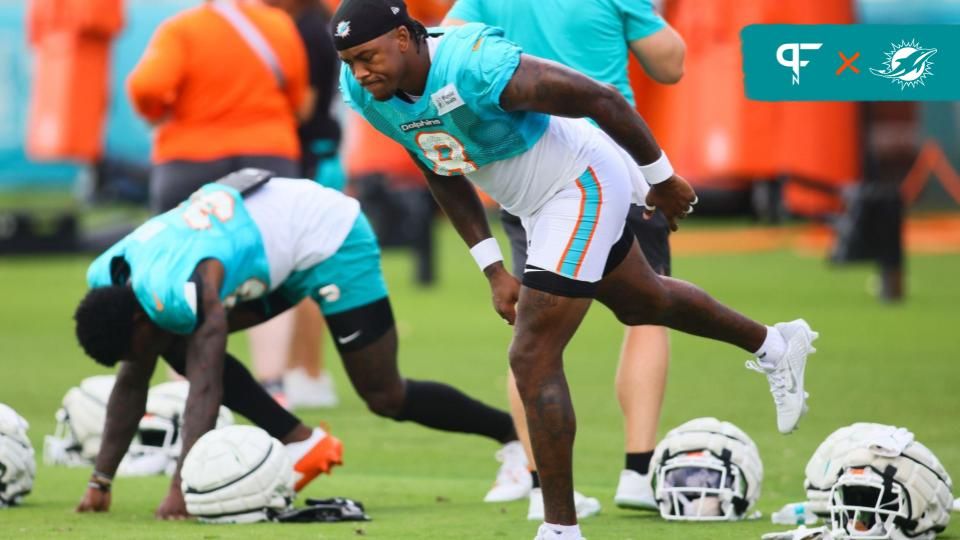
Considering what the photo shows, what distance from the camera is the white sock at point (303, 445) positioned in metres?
6.64

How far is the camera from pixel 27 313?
15.4m

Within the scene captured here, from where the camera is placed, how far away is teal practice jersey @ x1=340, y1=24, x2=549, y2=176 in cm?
494

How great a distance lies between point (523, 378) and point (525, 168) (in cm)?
65

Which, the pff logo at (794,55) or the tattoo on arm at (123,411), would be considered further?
the tattoo on arm at (123,411)

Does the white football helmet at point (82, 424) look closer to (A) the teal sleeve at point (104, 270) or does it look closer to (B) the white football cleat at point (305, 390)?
(A) the teal sleeve at point (104, 270)

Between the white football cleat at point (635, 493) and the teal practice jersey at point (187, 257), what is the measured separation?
5.29ft

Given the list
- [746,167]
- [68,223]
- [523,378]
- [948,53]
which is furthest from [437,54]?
[68,223]

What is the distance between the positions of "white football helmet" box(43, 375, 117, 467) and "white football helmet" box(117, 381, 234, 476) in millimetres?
164

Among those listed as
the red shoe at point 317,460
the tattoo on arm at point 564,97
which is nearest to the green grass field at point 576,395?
the red shoe at point 317,460

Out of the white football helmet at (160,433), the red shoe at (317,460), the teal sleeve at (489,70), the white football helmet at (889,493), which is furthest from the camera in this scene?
the white football helmet at (160,433)

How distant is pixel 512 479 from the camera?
6.78 m

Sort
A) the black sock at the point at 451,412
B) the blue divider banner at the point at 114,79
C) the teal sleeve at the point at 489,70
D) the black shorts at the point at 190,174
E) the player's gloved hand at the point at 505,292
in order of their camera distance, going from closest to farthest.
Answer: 1. the teal sleeve at the point at 489,70
2. the player's gloved hand at the point at 505,292
3. the black sock at the point at 451,412
4. the black shorts at the point at 190,174
5. the blue divider banner at the point at 114,79

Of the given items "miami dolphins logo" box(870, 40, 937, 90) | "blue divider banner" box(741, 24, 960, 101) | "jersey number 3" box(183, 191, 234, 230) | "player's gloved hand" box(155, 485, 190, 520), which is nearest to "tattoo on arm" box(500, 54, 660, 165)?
"blue divider banner" box(741, 24, 960, 101)

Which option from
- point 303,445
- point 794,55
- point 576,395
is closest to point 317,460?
point 303,445
